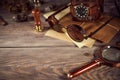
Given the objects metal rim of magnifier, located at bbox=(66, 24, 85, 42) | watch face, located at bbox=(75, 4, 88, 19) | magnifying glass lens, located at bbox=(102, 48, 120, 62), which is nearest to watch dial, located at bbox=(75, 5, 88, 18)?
watch face, located at bbox=(75, 4, 88, 19)

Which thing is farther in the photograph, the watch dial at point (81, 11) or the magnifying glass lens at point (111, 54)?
the watch dial at point (81, 11)

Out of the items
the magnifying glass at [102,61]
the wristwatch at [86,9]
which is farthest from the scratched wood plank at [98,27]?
the magnifying glass at [102,61]

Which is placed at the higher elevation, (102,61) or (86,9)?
(86,9)

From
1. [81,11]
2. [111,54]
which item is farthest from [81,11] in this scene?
[111,54]

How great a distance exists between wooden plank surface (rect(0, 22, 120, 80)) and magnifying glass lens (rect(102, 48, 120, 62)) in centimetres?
5

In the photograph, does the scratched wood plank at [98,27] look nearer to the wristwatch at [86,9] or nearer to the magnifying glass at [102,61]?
the wristwatch at [86,9]

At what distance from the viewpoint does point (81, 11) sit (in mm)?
1255

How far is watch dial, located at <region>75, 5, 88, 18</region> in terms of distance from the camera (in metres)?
1.24

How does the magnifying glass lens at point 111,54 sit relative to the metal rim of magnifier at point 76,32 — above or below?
below

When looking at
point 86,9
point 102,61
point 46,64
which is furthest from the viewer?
point 86,9

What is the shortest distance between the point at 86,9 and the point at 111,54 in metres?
0.33

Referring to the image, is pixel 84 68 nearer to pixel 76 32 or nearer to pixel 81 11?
pixel 76 32

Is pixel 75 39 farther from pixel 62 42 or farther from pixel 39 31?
pixel 39 31

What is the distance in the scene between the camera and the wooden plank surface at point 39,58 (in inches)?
39.3
